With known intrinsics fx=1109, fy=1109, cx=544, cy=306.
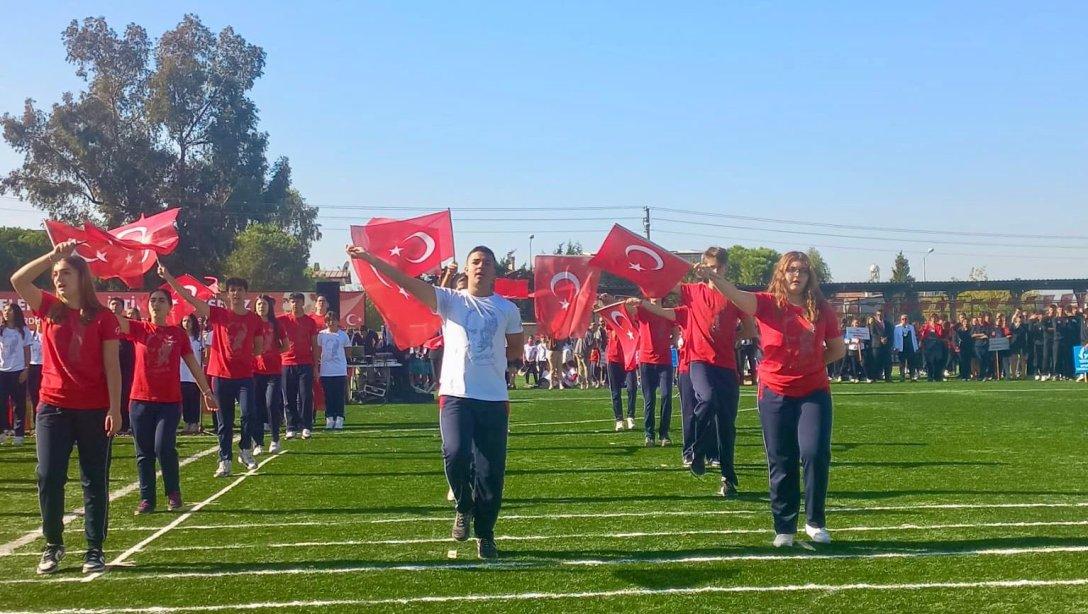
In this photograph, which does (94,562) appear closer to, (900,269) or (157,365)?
(157,365)

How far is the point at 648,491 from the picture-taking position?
1057cm

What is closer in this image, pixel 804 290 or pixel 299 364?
pixel 804 290

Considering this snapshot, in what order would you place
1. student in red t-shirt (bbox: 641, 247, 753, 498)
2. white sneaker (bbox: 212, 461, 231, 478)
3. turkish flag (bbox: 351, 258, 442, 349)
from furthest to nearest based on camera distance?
white sneaker (bbox: 212, 461, 231, 478)
turkish flag (bbox: 351, 258, 442, 349)
student in red t-shirt (bbox: 641, 247, 753, 498)

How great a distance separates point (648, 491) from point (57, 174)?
49.0 meters

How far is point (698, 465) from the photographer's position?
11328mm

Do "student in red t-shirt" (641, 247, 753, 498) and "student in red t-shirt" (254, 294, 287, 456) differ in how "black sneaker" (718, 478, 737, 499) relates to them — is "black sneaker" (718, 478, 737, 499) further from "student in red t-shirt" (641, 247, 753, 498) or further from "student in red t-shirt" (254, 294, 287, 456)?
"student in red t-shirt" (254, 294, 287, 456)

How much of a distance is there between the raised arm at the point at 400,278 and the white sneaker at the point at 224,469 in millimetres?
5933

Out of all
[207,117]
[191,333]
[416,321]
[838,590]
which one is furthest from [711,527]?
[207,117]

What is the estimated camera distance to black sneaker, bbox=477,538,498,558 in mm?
7375

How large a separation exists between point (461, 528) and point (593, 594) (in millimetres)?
1686

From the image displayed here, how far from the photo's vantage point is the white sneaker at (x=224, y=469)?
12.5 meters

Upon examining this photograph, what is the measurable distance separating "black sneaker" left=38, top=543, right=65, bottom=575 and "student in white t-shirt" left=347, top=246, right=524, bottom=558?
8.51 ft

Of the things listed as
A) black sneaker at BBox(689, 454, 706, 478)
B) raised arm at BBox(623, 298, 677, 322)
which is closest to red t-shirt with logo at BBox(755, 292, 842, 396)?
raised arm at BBox(623, 298, 677, 322)

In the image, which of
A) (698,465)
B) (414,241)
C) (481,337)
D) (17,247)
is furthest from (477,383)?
(17,247)
